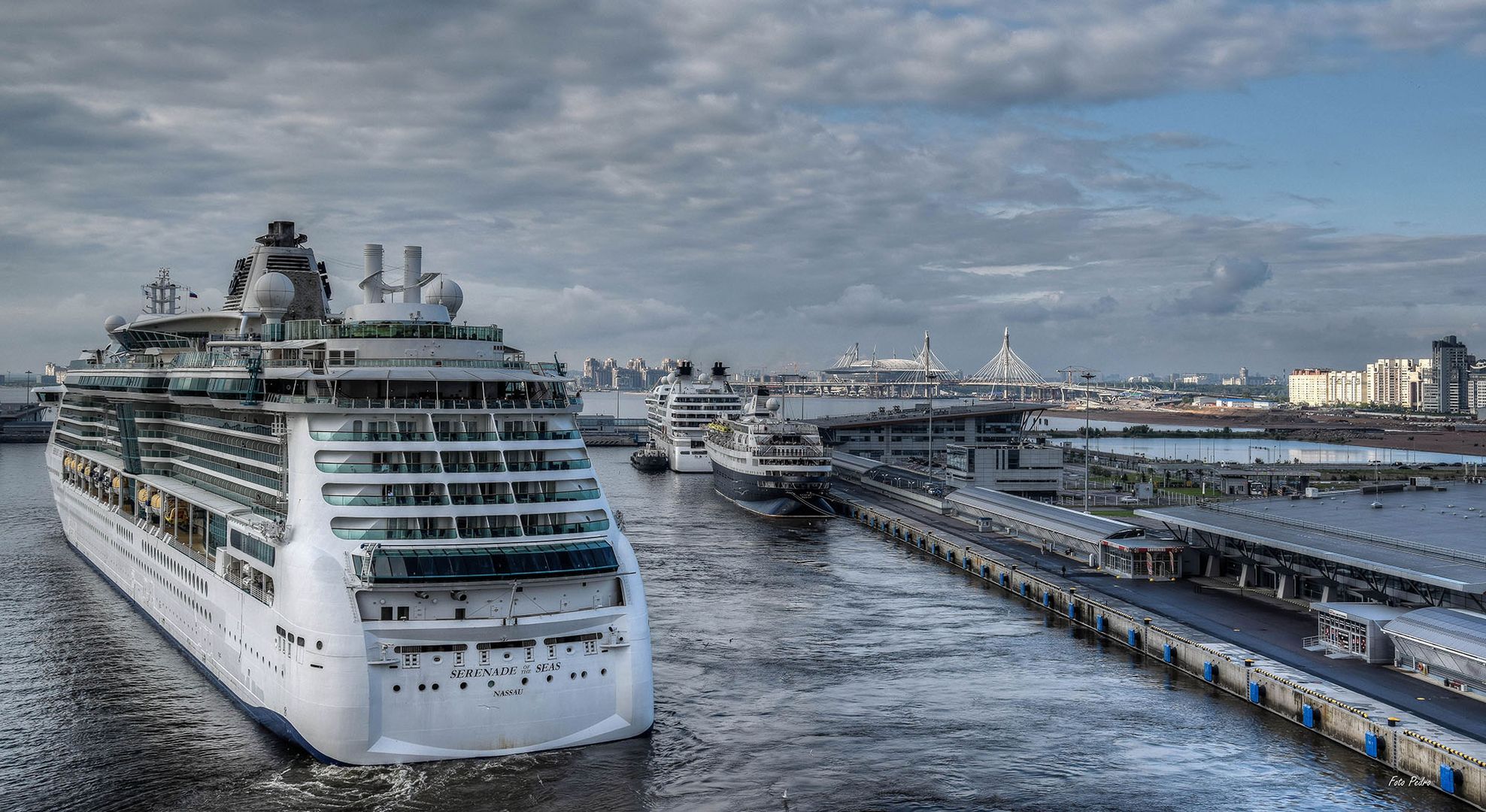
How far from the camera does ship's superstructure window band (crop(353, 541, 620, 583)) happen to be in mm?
22452

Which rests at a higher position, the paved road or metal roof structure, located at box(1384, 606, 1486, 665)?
metal roof structure, located at box(1384, 606, 1486, 665)

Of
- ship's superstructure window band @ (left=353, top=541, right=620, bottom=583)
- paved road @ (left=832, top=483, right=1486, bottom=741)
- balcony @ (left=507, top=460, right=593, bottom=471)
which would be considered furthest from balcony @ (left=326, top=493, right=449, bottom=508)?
paved road @ (left=832, top=483, right=1486, bottom=741)

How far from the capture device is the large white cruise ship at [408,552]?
73.0ft

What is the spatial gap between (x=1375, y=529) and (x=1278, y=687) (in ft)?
48.1

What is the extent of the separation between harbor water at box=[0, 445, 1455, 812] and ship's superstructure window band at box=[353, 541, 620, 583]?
361 cm

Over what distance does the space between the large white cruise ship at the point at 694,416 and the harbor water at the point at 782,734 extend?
5755 centimetres

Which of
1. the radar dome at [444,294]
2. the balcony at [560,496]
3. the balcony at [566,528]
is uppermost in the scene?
the radar dome at [444,294]

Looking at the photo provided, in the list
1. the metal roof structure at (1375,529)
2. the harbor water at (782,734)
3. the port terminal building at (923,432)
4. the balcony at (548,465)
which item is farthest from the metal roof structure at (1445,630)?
the port terminal building at (923,432)

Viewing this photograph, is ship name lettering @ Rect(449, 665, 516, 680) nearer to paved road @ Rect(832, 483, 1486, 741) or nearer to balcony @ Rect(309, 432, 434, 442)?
balcony @ Rect(309, 432, 434, 442)

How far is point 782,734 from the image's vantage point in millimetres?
27094

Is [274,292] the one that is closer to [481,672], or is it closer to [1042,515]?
[481,672]

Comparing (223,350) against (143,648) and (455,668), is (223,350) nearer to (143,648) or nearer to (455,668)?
(143,648)

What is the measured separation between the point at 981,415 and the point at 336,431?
7935cm

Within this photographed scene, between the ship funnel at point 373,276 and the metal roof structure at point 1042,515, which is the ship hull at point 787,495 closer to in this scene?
the metal roof structure at point 1042,515
